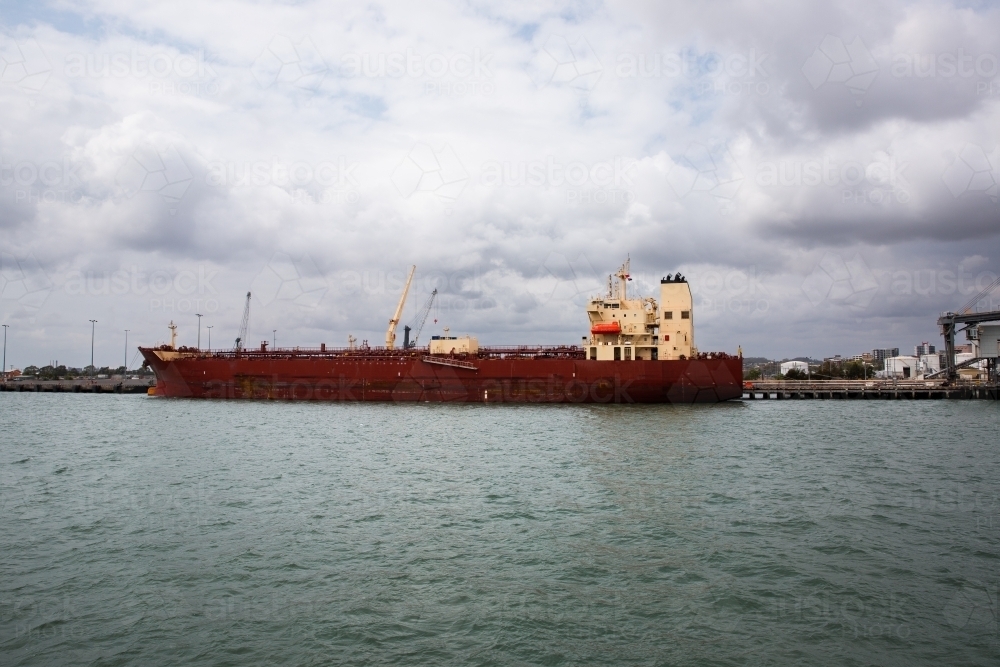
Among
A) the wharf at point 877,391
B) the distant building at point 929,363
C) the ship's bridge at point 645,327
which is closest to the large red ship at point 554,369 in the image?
the ship's bridge at point 645,327

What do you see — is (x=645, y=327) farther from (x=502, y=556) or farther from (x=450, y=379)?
(x=502, y=556)

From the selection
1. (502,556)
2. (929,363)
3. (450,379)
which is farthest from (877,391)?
(929,363)

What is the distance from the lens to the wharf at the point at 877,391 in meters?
57.1

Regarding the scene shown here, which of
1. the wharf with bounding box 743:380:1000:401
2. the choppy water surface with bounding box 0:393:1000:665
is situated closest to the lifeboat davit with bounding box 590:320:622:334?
the choppy water surface with bounding box 0:393:1000:665

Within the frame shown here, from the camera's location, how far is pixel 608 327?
44406 mm

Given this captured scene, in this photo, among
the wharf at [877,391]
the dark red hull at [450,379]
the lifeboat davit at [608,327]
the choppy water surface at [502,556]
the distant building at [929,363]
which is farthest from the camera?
the distant building at [929,363]

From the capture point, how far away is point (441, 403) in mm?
45750

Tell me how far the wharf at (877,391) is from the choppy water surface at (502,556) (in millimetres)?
41511

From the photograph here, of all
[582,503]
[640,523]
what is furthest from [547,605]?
[582,503]

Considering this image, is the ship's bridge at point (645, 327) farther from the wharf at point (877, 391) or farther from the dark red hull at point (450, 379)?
the wharf at point (877, 391)

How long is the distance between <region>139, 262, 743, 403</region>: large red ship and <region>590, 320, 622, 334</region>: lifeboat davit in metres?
0.07

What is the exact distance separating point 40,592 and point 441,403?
120ft

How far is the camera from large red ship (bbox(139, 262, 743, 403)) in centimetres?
4303

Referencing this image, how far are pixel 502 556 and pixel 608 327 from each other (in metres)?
34.7
